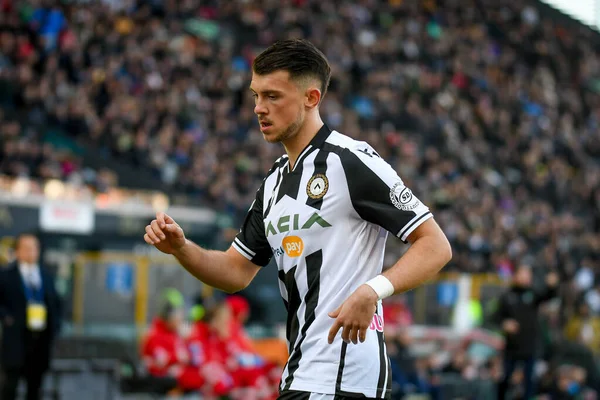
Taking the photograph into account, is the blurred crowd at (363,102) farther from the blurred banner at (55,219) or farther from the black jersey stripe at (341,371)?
the black jersey stripe at (341,371)

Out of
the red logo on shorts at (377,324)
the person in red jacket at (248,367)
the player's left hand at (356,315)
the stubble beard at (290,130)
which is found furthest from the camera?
the person in red jacket at (248,367)

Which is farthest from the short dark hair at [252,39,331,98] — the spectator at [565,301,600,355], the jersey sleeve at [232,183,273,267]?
the spectator at [565,301,600,355]

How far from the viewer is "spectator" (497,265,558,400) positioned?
13.3 meters

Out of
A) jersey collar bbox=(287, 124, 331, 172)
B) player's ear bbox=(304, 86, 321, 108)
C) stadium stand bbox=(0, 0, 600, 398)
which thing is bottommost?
jersey collar bbox=(287, 124, 331, 172)

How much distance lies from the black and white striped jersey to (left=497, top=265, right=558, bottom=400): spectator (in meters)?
9.98

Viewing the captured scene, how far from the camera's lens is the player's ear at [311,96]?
12.4 feet

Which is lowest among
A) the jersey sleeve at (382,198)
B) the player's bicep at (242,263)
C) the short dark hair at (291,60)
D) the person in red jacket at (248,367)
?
the person in red jacket at (248,367)

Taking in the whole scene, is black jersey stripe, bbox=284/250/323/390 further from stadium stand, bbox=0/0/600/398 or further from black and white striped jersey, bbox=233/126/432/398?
stadium stand, bbox=0/0/600/398

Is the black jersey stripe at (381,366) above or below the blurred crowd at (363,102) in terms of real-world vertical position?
below

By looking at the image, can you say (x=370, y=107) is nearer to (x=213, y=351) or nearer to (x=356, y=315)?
(x=213, y=351)

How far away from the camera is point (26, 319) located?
944cm

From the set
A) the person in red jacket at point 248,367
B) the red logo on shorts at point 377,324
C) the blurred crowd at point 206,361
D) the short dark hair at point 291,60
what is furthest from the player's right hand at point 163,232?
the person in red jacket at point 248,367

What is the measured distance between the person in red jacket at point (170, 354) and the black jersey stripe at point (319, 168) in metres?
6.61

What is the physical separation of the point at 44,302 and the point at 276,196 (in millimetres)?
6227
